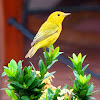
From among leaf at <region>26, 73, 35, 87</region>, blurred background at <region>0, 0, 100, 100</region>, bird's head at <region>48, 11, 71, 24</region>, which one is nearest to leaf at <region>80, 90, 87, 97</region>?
leaf at <region>26, 73, 35, 87</region>

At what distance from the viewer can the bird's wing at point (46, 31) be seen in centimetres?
109

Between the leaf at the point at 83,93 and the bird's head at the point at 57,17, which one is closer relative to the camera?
the leaf at the point at 83,93

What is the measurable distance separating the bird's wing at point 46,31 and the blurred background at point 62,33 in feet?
7.07

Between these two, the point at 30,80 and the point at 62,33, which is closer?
the point at 30,80

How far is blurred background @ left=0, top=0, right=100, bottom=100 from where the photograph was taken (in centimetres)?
336

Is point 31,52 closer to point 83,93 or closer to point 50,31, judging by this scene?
point 50,31

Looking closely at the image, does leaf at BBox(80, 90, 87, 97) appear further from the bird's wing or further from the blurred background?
the blurred background

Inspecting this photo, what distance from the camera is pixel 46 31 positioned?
1.10 meters

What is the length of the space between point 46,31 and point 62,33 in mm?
4280

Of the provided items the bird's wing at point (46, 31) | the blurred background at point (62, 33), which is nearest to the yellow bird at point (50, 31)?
the bird's wing at point (46, 31)

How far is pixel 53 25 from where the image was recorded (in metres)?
1.13

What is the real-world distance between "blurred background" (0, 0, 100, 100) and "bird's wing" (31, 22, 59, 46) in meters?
2.15

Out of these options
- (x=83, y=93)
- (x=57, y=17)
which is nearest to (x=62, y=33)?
(x=57, y=17)

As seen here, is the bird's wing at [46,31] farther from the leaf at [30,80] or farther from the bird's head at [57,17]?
the leaf at [30,80]
